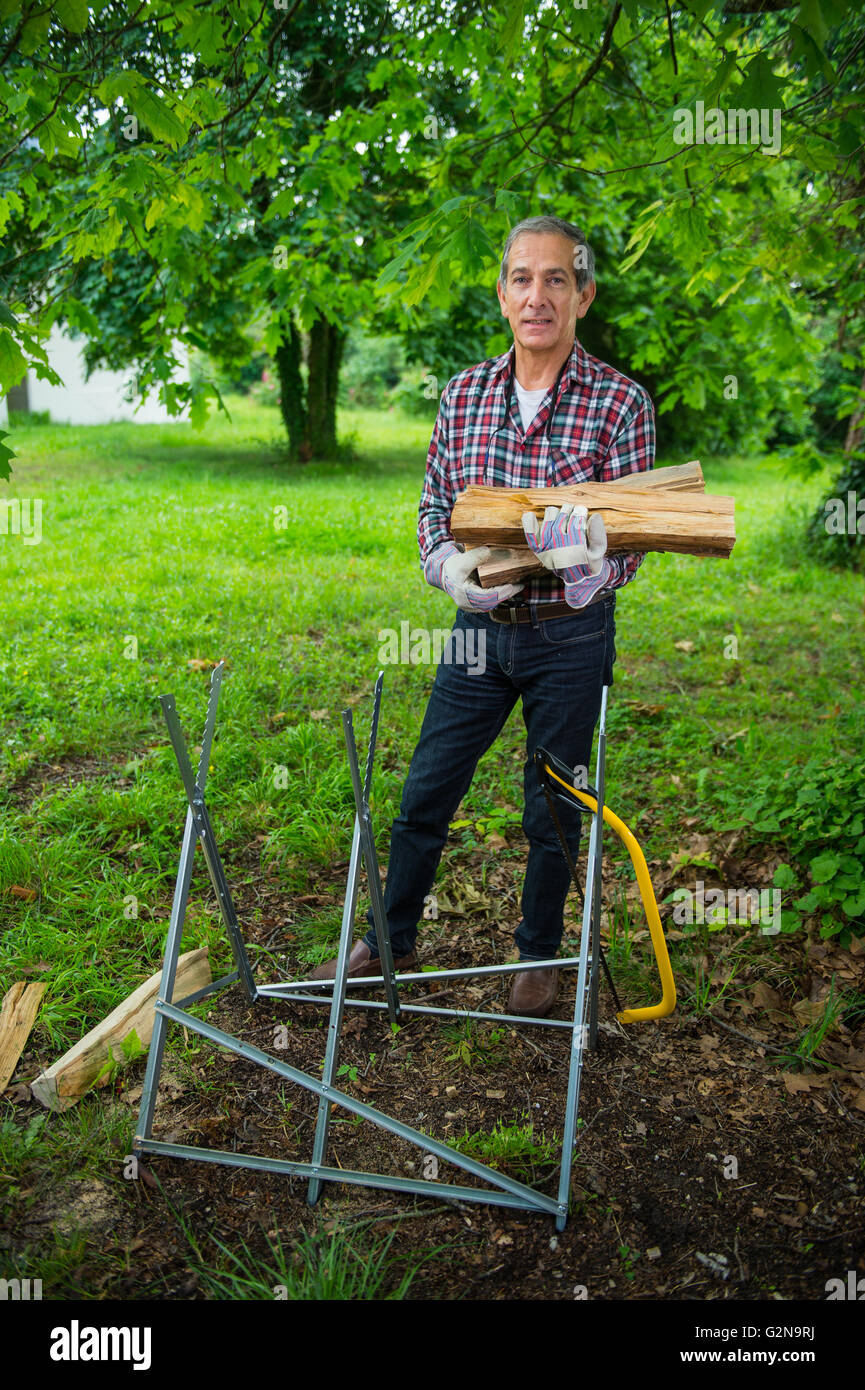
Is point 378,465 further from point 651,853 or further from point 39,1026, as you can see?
point 39,1026

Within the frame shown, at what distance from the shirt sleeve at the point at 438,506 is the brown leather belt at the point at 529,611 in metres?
0.22

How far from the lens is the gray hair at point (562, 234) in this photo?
256 centimetres

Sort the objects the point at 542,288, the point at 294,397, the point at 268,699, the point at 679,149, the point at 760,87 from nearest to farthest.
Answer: the point at 760,87 < the point at 542,288 < the point at 679,149 < the point at 268,699 < the point at 294,397

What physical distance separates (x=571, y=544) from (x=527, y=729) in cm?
72

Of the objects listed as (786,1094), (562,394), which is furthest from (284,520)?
(786,1094)

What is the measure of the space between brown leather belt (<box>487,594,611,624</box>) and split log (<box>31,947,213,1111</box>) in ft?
4.77

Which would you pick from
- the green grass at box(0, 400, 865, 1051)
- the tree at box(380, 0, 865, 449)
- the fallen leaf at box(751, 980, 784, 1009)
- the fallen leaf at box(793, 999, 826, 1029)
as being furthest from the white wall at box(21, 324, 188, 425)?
the fallen leaf at box(793, 999, 826, 1029)

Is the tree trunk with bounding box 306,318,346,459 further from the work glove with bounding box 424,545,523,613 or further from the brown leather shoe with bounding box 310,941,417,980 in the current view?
the work glove with bounding box 424,545,523,613

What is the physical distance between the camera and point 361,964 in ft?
10.2

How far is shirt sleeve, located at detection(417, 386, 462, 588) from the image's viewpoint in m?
2.77

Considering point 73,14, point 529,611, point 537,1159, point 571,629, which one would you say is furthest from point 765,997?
point 73,14

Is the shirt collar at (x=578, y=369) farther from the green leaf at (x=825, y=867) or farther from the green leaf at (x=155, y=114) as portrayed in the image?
the green leaf at (x=825, y=867)

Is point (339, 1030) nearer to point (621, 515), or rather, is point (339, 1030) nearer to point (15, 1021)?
point (15, 1021)

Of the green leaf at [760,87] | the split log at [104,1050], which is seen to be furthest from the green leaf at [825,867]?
the green leaf at [760,87]
